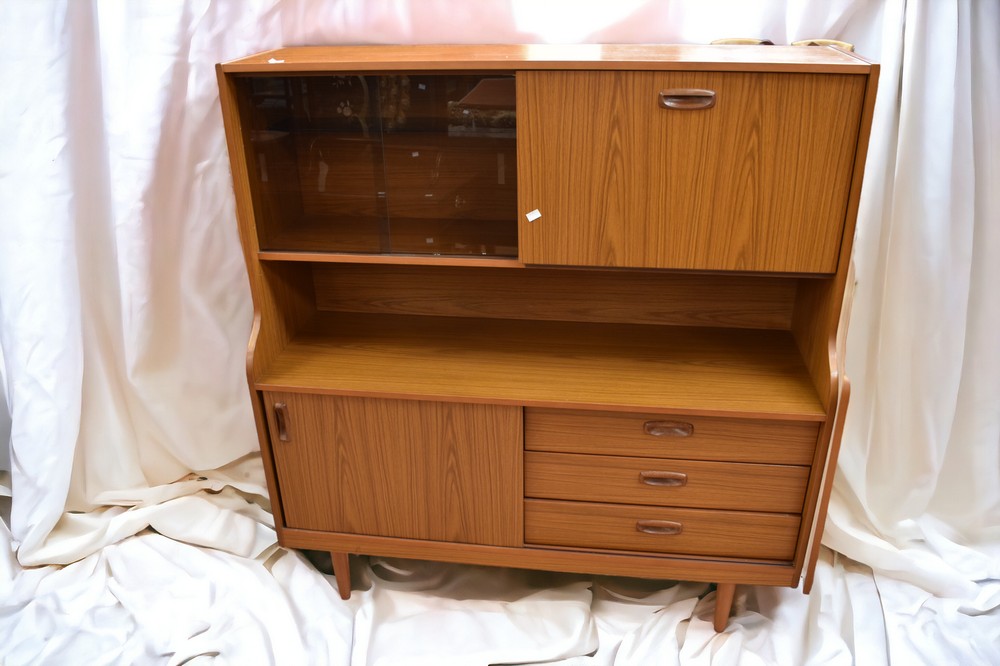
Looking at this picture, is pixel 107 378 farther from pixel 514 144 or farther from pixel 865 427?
pixel 865 427

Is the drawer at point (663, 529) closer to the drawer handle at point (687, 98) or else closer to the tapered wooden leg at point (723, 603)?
the tapered wooden leg at point (723, 603)

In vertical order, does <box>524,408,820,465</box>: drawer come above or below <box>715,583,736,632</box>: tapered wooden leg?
above

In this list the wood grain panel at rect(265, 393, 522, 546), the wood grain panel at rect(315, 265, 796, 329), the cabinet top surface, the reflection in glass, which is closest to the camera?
the cabinet top surface

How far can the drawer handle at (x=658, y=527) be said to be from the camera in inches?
63.9

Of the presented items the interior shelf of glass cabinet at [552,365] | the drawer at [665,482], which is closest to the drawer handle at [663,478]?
the drawer at [665,482]

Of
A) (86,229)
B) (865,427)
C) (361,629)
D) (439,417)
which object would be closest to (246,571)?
(361,629)

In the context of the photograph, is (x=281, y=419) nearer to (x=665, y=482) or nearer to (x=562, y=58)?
(x=665, y=482)

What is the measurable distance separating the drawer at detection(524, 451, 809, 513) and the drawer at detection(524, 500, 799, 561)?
0.8 inches

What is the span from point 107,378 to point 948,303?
1946mm

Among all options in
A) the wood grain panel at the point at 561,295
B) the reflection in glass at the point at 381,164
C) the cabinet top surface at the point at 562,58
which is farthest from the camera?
the wood grain panel at the point at 561,295

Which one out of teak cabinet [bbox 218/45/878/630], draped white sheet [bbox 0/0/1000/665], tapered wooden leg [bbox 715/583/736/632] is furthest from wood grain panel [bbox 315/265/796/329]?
tapered wooden leg [bbox 715/583/736/632]

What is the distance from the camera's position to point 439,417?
5.21 feet

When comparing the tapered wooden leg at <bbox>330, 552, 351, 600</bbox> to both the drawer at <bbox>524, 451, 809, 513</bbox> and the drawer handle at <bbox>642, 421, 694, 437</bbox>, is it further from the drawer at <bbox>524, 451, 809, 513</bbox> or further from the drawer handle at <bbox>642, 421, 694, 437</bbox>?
the drawer handle at <bbox>642, 421, 694, 437</bbox>

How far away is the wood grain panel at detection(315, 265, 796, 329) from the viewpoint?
1.77 metres
